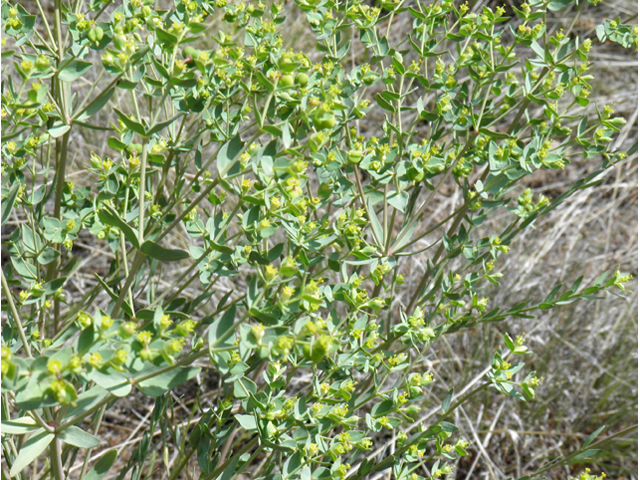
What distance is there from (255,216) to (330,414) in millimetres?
332

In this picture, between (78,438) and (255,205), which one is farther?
(255,205)

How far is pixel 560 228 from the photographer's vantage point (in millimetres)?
3000

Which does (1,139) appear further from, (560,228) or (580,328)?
(560,228)

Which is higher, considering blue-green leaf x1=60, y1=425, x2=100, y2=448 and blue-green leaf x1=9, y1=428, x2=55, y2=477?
blue-green leaf x1=60, y1=425, x2=100, y2=448

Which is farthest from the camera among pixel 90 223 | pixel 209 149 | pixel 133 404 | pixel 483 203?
pixel 209 149

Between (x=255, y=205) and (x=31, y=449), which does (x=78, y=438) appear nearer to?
(x=31, y=449)

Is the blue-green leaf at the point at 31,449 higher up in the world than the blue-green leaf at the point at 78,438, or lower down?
lower down

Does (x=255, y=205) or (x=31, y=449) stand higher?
(x=255, y=205)

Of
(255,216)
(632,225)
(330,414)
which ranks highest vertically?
(255,216)

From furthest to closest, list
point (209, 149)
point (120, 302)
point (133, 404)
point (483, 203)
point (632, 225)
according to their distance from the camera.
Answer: point (632, 225) → point (209, 149) → point (133, 404) → point (483, 203) → point (120, 302)

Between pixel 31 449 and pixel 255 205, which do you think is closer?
pixel 31 449

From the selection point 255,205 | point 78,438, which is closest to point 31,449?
point 78,438

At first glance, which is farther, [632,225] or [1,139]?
[632,225]

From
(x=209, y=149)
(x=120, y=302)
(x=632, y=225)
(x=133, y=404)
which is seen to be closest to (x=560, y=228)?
(x=632, y=225)
